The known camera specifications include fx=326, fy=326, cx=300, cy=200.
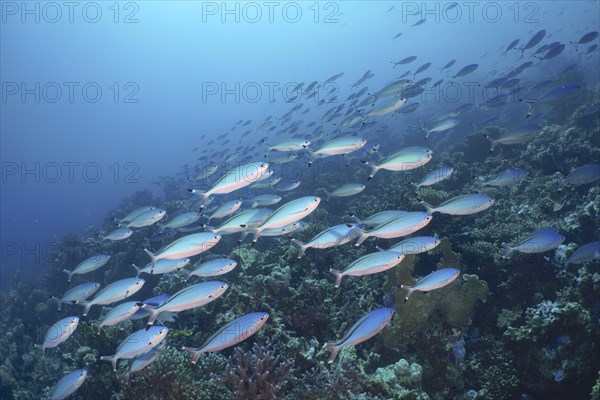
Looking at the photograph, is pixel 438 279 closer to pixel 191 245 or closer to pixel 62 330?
pixel 191 245

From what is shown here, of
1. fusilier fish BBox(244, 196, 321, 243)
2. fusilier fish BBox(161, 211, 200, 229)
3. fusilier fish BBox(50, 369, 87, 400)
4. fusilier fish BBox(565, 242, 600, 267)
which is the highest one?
fusilier fish BBox(244, 196, 321, 243)

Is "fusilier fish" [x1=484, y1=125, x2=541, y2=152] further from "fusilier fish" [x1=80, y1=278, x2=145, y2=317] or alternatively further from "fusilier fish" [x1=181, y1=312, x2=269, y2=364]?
"fusilier fish" [x1=80, y1=278, x2=145, y2=317]

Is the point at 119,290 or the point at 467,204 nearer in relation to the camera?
the point at 467,204

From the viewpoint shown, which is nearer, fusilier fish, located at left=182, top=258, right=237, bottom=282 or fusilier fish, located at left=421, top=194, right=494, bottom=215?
fusilier fish, located at left=182, top=258, right=237, bottom=282

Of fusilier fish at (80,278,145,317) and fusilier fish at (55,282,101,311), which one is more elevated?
fusilier fish at (80,278,145,317)

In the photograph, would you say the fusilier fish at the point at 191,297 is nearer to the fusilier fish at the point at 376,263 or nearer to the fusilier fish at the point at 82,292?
the fusilier fish at the point at 376,263

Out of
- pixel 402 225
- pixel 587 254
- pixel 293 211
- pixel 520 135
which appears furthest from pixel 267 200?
pixel 520 135

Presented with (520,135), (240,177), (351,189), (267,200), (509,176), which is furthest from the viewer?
(267,200)

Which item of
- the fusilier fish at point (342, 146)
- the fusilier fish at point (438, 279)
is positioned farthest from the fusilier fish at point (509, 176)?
the fusilier fish at point (438, 279)

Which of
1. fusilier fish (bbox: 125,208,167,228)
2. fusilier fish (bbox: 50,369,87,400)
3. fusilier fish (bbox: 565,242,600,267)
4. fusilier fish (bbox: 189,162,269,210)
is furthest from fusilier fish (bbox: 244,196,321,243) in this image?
fusilier fish (bbox: 565,242,600,267)

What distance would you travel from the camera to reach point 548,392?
4672 millimetres

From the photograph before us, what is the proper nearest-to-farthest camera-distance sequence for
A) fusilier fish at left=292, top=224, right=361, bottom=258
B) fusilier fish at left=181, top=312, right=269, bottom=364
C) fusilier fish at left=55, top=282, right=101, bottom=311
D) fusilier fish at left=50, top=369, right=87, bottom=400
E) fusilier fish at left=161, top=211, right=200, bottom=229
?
fusilier fish at left=181, top=312, right=269, bottom=364, fusilier fish at left=50, top=369, right=87, bottom=400, fusilier fish at left=292, top=224, right=361, bottom=258, fusilier fish at left=55, top=282, right=101, bottom=311, fusilier fish at left=161, top=211, right=200, bottom=229

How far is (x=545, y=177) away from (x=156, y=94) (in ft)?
536

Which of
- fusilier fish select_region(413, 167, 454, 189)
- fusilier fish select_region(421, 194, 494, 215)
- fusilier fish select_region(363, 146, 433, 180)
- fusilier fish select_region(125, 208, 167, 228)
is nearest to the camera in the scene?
fusilier fish select_region(421, 194, 494, 215)
